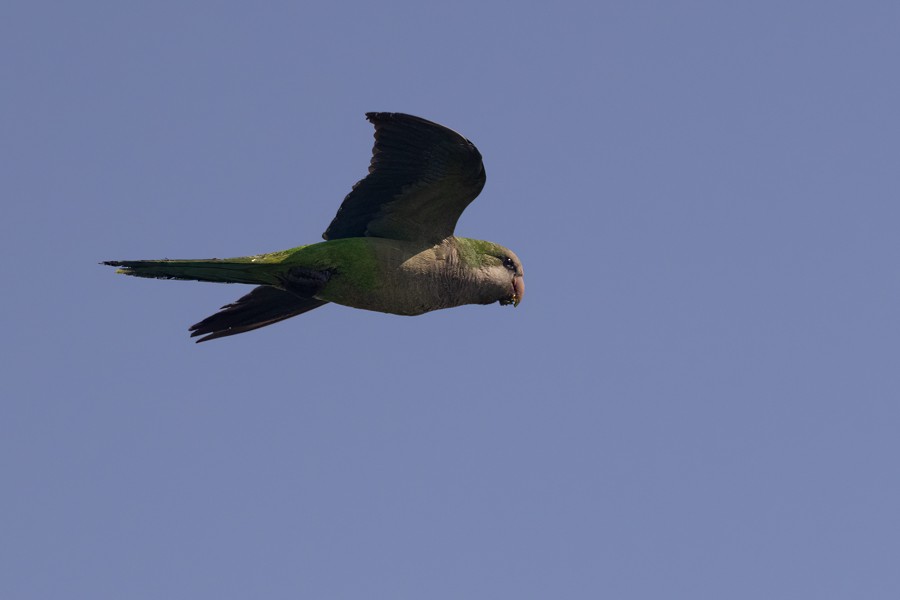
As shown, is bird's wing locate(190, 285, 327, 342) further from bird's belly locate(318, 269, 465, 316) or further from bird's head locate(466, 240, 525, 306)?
bird's head locate(466, 240, 525, 306)

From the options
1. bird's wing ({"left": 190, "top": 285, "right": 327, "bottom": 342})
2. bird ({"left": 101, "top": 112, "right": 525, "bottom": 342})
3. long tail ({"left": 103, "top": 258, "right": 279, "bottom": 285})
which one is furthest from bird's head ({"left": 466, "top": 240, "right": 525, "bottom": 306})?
long tail ({"left": 103, "top": 258, "right": 279, "bottom": 285})

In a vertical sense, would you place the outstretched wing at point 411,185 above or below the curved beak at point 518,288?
above

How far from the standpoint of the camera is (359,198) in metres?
14.5

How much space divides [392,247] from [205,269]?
7.09 ft

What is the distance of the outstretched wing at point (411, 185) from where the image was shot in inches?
541

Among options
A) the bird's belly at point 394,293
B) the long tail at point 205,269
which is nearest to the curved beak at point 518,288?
the bird's belly at point 394,293

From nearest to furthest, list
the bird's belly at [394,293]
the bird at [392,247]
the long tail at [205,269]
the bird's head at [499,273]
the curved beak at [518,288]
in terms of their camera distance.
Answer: the long tail at [205,269], the bird at [392,247], the bird's belly at [394,293], the bird's head at [499,273], the curved beak at [518,288]

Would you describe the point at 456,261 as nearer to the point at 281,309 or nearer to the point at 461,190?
the point at 461,190

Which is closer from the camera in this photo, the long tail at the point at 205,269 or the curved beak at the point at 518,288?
the long tail at the point at 205,269

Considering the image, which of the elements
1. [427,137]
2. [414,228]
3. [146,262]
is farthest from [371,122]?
[146,262]

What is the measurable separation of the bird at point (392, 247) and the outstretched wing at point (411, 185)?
0.4 inches

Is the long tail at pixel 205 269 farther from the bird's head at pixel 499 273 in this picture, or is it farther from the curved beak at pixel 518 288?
the curved beak at pixel 518 288

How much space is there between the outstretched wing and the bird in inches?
0.4

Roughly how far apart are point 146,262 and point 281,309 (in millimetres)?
2875
